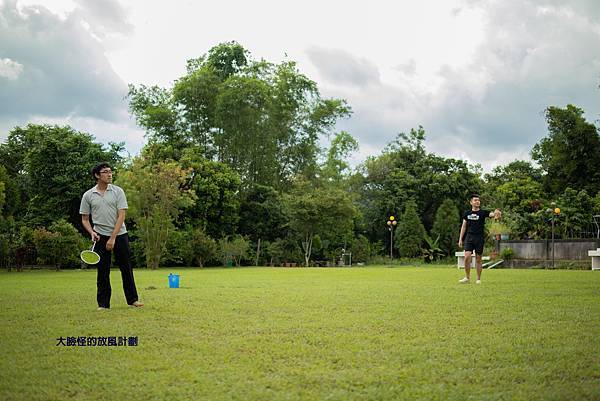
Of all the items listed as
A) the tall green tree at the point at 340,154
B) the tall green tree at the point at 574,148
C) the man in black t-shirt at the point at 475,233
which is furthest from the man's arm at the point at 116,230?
the tall green tree at the point at 340,154

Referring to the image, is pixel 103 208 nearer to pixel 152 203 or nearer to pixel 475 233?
pixel 475 233

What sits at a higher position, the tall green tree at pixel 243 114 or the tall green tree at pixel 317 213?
the tall green tree at pixel 243 114

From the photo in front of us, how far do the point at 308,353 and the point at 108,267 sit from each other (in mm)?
3501

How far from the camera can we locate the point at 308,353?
13.1 ft

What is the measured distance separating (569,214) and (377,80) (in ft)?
37.6

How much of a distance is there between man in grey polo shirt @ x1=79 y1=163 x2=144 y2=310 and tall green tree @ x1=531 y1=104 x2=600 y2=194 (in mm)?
31791

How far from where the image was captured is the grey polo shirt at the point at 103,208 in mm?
6645

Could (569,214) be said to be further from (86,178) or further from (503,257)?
(86,178)

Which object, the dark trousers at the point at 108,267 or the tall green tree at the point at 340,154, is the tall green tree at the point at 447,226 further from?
the dark trousers at the point at 108,267

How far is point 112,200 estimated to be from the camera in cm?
676

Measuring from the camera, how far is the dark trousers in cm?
659

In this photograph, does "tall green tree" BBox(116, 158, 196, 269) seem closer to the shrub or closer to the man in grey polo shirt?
the shrub

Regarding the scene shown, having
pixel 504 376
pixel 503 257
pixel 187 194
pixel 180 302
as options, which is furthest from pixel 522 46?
pixel 504 376

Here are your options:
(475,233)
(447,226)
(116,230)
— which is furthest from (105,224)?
(447,226)
